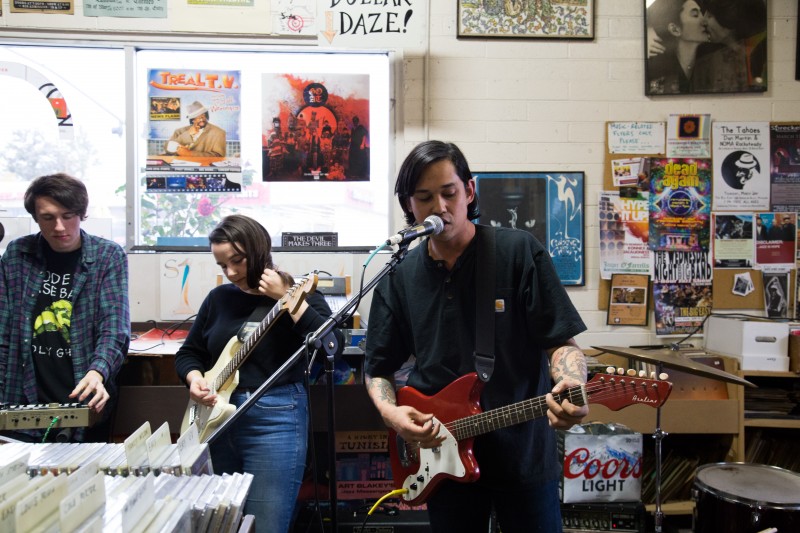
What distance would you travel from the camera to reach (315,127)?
3396 millimetres

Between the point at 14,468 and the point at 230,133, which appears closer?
the point at 14,468

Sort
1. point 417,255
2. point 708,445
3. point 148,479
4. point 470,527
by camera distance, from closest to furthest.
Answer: point 148,479 → point 470,527 → point 417,255 → point 708,445

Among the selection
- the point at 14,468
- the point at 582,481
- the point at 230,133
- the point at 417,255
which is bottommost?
the point at 582,481

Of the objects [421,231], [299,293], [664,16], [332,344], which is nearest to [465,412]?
[332,344]

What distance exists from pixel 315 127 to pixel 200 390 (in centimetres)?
174

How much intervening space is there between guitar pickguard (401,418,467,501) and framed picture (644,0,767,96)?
2.52 meters

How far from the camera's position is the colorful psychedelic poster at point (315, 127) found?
3379 mm

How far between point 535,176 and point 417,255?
5.77 ft

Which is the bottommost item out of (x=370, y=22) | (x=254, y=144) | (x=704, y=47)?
(x=254, y=144)

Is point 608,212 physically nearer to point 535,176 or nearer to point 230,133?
point 535,176

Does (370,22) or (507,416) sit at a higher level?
(370,22)

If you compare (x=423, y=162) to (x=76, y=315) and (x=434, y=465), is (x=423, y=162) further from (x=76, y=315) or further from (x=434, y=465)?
(x=76, y=315)

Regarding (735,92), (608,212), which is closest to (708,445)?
(608,212)

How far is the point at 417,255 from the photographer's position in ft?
6.08
